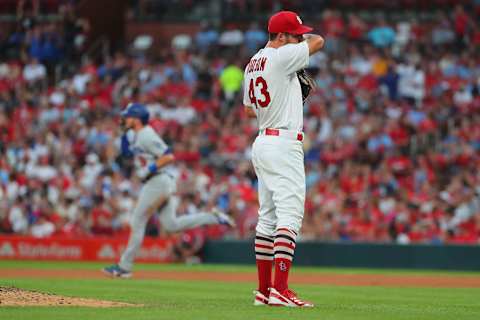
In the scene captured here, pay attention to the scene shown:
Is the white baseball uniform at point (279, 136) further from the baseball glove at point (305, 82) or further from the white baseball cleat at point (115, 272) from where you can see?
the white baseball cleat at point (115, 272)

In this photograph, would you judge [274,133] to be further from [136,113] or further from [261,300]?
[136,113]

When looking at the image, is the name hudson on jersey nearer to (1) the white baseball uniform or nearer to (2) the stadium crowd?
(1) the white baseball uniform

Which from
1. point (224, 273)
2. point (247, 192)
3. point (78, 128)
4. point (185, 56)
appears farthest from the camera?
point (185, 56)

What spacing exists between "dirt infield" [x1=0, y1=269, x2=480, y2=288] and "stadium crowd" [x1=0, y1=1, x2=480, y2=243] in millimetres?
3924

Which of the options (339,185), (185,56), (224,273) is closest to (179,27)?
(185,56)

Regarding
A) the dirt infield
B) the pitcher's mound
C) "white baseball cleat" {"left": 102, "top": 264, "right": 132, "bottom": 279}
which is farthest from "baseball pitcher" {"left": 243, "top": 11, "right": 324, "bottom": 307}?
"white baseball cleat" {"left": 102, "top": 264, "right": 132, "bottom": 279}

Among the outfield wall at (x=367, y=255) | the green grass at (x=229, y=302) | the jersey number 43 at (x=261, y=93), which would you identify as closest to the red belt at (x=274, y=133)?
the jersey number 43 at (x=261, y=93)

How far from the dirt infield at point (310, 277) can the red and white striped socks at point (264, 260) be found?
459 centimetres

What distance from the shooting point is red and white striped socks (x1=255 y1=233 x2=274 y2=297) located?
8.91 m

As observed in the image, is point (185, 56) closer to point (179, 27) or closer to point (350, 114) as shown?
point (179, 27)

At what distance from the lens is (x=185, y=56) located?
26.6 meters

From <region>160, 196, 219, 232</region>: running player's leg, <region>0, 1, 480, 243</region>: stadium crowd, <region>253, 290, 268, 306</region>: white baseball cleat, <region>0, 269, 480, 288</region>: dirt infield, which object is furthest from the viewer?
<region>0, 1, 480, 243</region>: stadium crowd

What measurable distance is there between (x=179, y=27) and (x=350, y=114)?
7.30 m

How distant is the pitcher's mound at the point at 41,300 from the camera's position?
→ 8.62 meters
